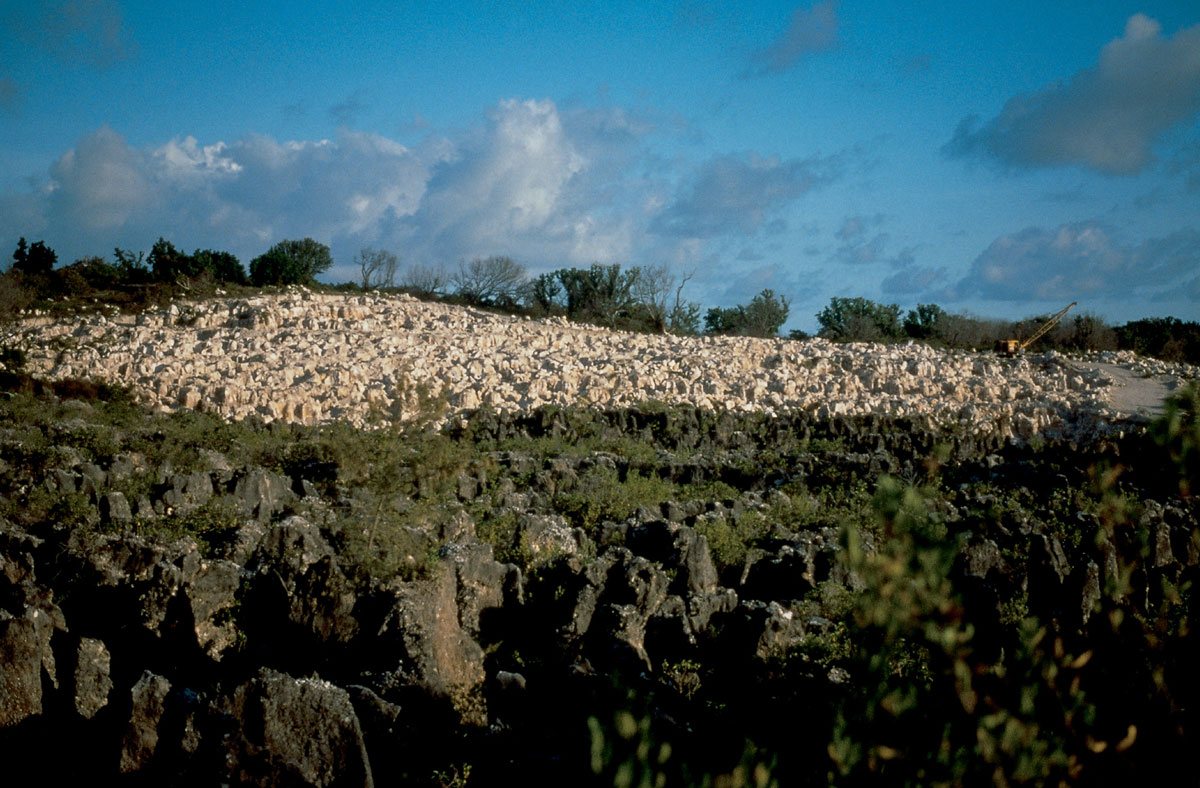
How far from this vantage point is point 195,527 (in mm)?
9531

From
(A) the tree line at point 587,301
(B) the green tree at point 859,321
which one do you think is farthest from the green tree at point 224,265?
(B) the green tree at point 859,321

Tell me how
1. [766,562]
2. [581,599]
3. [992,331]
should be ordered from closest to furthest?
[581,599]
[766,562]
[992,331]

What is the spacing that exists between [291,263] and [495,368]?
50.2 feet

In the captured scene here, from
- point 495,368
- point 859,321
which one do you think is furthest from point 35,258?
point 859,321

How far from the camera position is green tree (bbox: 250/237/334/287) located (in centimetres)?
3222

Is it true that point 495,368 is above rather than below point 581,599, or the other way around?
above

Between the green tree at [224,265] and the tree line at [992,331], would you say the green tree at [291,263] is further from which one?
Answer: the tree line at [992,331]

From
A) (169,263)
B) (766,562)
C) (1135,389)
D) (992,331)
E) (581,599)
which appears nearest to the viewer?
(581,599)

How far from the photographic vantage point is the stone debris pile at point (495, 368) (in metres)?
19.2

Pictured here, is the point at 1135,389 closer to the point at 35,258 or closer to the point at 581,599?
the point at 581,599

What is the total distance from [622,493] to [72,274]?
79.9 ft

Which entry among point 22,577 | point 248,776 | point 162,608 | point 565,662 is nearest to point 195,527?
point 22,577

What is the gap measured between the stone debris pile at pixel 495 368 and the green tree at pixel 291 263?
6.28 m

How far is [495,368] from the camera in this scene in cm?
2172
